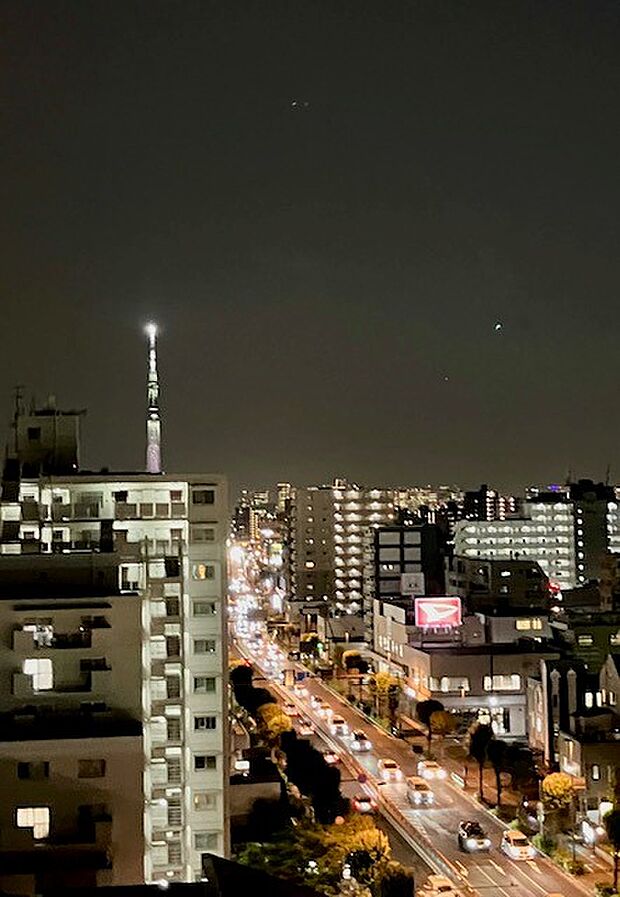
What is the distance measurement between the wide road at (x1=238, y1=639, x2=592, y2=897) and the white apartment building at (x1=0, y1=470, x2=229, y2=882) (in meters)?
2.67

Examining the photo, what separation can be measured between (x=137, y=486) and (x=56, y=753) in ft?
15.1

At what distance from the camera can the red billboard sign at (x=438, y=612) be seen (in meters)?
22.7

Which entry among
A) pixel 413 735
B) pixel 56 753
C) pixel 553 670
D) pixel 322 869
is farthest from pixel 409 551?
pixel 56 753

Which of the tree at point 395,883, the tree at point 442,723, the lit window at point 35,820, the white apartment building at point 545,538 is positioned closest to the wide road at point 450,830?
the tree at point 442,723

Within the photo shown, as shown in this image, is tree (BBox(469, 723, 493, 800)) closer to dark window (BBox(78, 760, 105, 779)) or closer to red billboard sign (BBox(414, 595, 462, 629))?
red billboard sign (BBox(414, 595, 462, 629))

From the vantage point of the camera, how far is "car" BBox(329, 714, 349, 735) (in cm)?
1961

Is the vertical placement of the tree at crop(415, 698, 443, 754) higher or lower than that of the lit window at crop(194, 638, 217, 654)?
lower

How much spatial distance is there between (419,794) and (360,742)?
4.01 meters

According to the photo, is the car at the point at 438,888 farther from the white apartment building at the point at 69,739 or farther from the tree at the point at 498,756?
the white apartment building at the point at 69,739

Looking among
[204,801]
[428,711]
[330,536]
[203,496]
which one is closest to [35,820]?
[204,801]

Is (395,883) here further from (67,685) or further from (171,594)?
(171,594)

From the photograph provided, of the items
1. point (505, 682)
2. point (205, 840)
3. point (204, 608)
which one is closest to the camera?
point (205, 840)

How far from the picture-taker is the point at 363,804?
13.9 meters

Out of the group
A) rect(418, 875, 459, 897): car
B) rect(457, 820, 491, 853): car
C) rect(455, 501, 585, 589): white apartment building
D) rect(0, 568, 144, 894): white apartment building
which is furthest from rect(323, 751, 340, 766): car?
rect(455, 501, 585, 589): white apartment building
